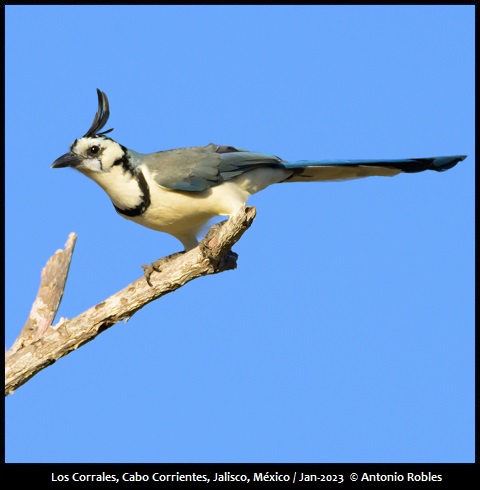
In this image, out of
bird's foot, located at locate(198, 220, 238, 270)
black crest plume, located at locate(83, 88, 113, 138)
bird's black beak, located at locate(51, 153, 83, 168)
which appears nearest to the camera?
bird's foot, located at locate(198, 220, 238, 270)

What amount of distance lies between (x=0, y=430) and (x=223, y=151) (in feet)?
9.14

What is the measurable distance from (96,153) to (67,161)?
238 mm

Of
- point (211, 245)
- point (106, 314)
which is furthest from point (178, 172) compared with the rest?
point (106, 314)

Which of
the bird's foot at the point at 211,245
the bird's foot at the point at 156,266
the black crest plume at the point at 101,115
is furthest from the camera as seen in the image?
the black crest plume at the point at 101,115

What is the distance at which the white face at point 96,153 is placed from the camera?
20.1 ft

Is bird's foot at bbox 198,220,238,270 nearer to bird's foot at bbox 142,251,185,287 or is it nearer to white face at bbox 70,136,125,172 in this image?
bird's foot at bbox 142,251,185,287

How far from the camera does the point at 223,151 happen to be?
254 inches

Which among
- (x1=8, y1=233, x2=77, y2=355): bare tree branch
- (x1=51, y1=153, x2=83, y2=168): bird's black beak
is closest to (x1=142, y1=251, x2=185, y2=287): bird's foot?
(x1=8, y1=233, x2=77, y2=355): bare tree branch

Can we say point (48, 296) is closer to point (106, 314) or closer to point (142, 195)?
point (106, 314)

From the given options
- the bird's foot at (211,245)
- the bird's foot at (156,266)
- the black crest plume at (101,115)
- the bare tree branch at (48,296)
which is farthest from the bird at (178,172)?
the bare tree branch at (48,296)

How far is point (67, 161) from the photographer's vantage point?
19.9ft

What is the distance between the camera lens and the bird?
6.12m

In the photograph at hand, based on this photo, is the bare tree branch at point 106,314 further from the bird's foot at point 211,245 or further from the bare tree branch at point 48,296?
the bare tree branch at point 48,296

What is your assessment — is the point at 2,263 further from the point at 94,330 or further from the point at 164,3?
the point at 164,3
